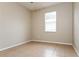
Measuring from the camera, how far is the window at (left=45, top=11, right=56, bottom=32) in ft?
16.6

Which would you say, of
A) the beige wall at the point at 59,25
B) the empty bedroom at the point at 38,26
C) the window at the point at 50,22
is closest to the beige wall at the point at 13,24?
the empty bedroom at the point at 38,26

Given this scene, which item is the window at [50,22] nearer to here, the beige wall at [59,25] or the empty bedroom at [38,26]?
the empty bedroom at [38,26]

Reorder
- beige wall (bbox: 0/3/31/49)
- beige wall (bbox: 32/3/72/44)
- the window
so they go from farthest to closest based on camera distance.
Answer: the window
beige wall (bbox: 32/3/72/44)
beige wall (bbox: 0/3/31/49)

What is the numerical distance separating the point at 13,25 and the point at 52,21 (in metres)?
2.24

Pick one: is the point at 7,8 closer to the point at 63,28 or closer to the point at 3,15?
the point at 3,15

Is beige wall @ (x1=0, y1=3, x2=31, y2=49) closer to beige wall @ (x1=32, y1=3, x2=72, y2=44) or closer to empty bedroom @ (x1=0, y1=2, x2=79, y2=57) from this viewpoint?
empty bedroom @ (x1=0, y1=2, x2=79, y2=57)

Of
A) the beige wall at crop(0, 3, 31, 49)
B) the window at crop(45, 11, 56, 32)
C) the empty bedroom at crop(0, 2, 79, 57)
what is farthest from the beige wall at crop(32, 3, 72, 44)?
the beige wall at crop(0, 3, 31, 49)

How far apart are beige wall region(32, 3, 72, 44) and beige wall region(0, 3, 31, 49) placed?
70cm

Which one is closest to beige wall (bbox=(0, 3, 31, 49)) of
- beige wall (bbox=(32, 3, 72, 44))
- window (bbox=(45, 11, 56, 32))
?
beige wall (bbox=(32, 3, 72, 44))

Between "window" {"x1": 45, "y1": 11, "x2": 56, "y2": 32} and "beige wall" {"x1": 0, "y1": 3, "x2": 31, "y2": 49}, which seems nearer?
"beige wall" {"x1": 0, "y1": 3, "x2": 31, "y2": 49}

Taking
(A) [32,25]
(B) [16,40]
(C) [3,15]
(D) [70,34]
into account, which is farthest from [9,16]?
(D) [70,34]

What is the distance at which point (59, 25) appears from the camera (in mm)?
4824

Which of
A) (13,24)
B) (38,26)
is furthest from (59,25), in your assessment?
(13,24)

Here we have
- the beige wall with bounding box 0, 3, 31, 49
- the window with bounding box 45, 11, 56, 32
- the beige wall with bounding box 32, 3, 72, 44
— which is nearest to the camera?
the beige wall with bounding box 0, 3, 31, 49
